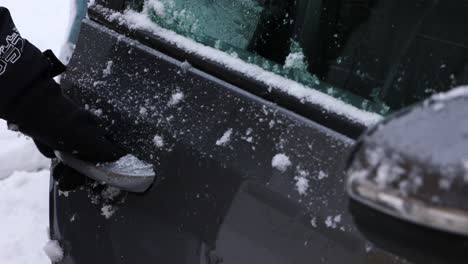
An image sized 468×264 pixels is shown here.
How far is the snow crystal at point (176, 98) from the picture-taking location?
A: 1366 millimetres

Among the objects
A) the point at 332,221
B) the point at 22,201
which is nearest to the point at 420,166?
the point at 332,221

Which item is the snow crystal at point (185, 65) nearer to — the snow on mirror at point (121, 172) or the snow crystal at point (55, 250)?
the snow on mirror at point (121, 172)

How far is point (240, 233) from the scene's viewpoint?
1192 mm

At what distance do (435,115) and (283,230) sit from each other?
474 millimetres

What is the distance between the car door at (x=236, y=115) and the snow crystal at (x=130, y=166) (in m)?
0.02

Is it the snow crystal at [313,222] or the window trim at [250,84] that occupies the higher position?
the window trim at [250,84]

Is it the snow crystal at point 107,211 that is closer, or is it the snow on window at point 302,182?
the snow on window at point 302,182

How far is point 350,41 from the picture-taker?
4.26 feet

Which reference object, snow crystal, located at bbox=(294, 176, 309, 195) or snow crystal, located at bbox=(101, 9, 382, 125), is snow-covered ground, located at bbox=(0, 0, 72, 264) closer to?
snow crystal, located at bbox=(101, 9, 382, 125)

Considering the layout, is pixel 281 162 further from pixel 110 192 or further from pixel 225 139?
pixel 110 192

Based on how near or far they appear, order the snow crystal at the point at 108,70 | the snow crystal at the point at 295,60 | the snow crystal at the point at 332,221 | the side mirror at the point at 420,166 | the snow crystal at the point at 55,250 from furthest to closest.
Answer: the snow crystal at the point at 55,250, the snow crystal at the point at 108,70, the snow crystal at the point at 295,60, the snow crystal at the point at 332,221, the side mirror at the point at 420,166

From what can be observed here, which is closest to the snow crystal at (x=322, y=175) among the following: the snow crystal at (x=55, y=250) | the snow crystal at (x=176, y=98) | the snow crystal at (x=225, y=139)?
the snow crystal at (x=225, y=139)

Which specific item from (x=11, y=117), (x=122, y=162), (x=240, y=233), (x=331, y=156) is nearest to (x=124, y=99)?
(x=122, y=162)

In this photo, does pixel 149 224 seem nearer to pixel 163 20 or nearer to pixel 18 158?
pixel 163 20
